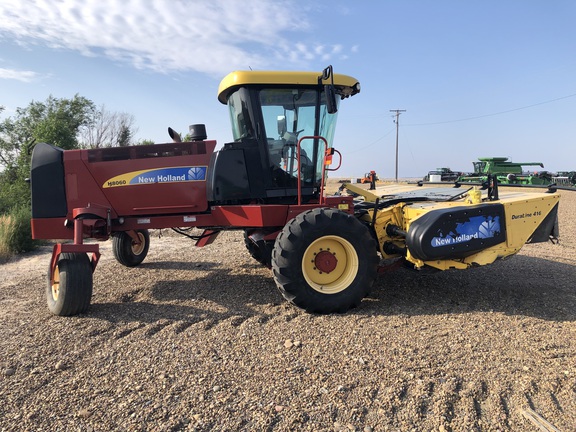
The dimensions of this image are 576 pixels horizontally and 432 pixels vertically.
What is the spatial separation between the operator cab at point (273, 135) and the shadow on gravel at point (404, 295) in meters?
1.20

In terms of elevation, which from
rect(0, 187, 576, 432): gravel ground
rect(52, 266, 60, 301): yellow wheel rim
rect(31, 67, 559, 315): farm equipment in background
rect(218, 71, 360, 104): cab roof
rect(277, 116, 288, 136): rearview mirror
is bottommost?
rect(0, 187, 576, 432): gravel ground

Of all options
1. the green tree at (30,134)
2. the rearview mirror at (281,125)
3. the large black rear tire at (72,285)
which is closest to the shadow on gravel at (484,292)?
the rearview mirror at (281,125)

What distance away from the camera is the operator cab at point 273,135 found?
4.95 metres

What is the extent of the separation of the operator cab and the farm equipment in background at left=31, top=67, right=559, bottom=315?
0.01m

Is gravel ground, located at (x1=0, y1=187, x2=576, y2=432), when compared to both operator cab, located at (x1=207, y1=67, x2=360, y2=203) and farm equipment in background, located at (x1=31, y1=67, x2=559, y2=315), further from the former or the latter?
operator cab, located at (x1=207, y1=67, x2=360, y2=203)

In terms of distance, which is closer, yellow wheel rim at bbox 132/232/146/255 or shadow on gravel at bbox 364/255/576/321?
shadow on gravel at bbox 364/255/576/321

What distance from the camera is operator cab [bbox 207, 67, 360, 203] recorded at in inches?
195

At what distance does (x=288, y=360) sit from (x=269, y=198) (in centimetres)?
236

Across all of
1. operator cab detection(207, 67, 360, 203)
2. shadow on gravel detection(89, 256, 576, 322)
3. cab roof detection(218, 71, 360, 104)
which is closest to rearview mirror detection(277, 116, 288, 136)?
operator cab detection(207, 67, 360, 203)

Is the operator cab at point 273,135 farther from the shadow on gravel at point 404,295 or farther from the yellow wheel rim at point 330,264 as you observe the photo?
the shadow on gravel at point 404,295

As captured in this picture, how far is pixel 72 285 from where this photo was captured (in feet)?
13.8

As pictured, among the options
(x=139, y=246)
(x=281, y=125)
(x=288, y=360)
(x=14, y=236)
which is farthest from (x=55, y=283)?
(x=14, y=236)

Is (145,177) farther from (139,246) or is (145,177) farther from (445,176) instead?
(445,176)

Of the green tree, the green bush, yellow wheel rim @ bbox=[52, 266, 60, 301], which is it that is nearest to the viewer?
yellow wheel rim @ bbox=[52, 266, 60, 301]
